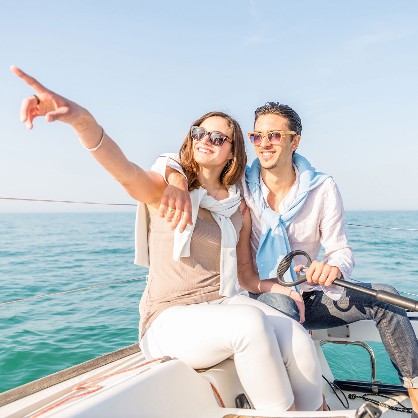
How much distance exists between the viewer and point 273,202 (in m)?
2.09

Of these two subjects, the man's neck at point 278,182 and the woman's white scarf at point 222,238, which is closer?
the woman's white scarf at point 222,238

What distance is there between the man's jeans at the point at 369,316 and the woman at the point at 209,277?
0.17m

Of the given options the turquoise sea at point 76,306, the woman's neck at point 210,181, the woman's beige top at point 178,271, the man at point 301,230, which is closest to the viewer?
the woman's beige top at point 178,271

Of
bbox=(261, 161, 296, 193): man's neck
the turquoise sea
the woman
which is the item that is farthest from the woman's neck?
the turquoise sea

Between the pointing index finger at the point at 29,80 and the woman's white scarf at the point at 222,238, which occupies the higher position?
the pointing index finger at the point at 29,80

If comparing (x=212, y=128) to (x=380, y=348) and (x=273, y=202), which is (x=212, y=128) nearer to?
(x=273, y=202)

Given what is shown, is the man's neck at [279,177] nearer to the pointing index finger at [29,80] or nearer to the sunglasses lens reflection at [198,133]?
the sunglasses lens reflection at [198,133]

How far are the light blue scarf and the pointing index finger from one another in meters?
1.09

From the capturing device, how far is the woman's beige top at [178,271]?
167cm

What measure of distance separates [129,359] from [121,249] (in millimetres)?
11621

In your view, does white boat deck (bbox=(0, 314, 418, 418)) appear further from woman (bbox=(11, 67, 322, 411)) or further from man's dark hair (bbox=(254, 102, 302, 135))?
man's dark hair (bbox=(254, 102, 302, 135))

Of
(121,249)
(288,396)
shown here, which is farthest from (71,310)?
(121,249)

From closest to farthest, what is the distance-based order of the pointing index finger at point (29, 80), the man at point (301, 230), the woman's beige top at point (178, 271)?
the pointing index finger at point (29, 80), the woman's beige top at point (178, 271), the man at point (301, 230)

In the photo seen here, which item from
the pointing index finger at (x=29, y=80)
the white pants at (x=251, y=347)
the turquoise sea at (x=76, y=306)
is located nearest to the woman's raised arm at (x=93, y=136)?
the pointing index finger at (x=29, y=80)
